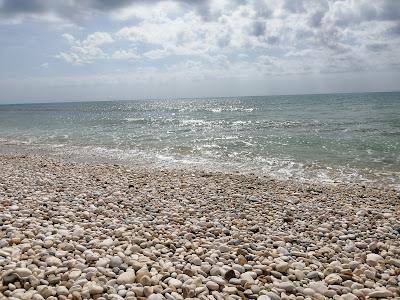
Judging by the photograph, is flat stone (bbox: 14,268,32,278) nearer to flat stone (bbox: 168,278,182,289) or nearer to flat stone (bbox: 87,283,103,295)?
flat stone (bbox: 87,283,103,295)

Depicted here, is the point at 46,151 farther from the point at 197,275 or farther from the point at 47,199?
the point at 197,275

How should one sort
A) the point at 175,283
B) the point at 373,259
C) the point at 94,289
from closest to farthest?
the point at 94,289
the point at 175,283
the point at 373,259

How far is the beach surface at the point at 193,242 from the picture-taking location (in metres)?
4.21

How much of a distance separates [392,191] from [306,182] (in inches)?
107

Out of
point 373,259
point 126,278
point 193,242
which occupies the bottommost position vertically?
point 373,259

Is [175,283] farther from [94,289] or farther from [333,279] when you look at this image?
[333,279]

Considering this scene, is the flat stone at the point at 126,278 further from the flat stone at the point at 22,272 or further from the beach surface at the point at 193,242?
the flat stone at the point at 22,272

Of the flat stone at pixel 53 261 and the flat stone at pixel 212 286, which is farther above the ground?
the flat stone at pixel 53 261

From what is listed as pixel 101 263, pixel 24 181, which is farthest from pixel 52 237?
pixel 24 181

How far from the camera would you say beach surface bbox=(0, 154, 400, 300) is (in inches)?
166

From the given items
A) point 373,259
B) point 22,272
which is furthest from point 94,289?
point 373,259

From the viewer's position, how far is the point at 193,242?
568 cm

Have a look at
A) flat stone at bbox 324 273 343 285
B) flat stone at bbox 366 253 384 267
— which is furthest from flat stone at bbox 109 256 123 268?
flat stone at bbox 366 253 384 267

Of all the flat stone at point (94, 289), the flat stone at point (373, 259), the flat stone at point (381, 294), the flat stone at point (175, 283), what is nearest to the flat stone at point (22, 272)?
the flat stone at point (94, 289)
